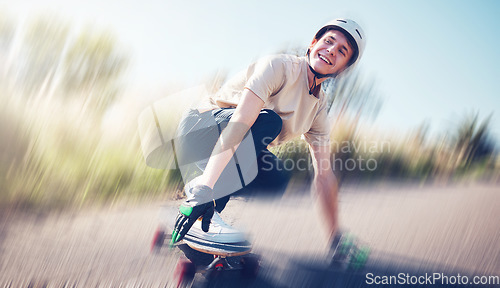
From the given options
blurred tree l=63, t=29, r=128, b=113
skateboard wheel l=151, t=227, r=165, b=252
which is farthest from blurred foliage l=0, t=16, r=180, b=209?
skateboard wheel l=151, t=227, r=165, b=252

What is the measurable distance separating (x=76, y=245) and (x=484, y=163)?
16.3 ft

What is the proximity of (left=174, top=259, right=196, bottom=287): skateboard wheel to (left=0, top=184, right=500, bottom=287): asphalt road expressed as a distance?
4cm

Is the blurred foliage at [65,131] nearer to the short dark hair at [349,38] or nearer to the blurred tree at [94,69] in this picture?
the blurred tree at [94,69]

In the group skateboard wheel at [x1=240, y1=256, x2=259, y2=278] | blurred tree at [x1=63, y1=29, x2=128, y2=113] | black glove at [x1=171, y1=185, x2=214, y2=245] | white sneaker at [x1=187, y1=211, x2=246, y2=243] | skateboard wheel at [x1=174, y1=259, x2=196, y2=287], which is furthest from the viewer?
blurred tree at [x1=63, y1=29, x2=128, y2=113]

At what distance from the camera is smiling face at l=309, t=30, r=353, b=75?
5.75 ft

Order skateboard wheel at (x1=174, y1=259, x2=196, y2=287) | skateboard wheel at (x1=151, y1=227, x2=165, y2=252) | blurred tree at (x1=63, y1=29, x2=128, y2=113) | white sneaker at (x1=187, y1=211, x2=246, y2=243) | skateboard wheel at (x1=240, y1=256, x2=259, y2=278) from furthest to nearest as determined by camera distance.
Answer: blurred tree at (x1=63, y1=29, x2=128, y2=113) < skateboard wheel at (x1=151, y1=227, x2=165, y2=252) < white sneaker at (x1=187, y1=211, x2=246, y2=243) < skateboard wheel at (x1=240, y1=256, x2=259, y2=278) < skateboard wheel at (x1=174, y1=259, x2=196, y2=287)

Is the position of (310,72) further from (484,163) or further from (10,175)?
(484,163)

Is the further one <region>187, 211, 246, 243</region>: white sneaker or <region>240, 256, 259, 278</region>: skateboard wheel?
<region>187, 211, 246, 243</region>: white sneaker

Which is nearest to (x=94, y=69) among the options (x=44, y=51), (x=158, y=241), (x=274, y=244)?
(x=44, y=51)

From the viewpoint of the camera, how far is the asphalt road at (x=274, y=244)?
1594 mm

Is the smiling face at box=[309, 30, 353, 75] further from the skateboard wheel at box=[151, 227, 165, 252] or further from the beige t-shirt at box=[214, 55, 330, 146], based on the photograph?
the skateboard wheel at box=[151, 227, 165, 252]

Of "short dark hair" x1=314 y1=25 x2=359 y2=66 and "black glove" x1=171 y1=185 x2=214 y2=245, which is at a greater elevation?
"short dark hair" x1=314 y1=25 x2=359 y2=66

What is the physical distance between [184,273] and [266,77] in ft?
3.25

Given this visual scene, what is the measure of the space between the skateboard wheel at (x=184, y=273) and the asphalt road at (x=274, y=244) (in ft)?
0.13
